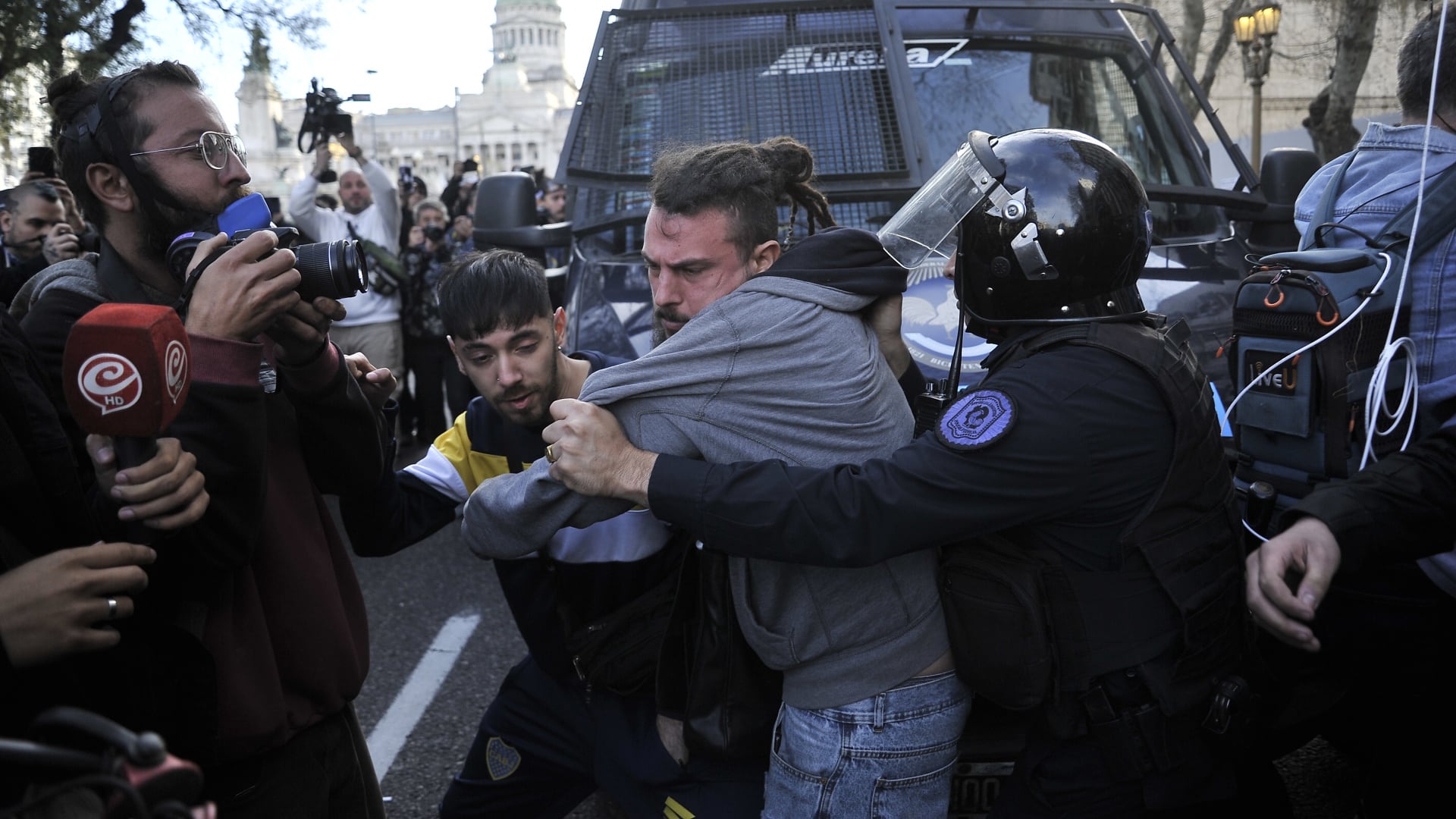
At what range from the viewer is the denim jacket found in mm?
2307

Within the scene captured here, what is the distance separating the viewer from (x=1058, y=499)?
1.85 m

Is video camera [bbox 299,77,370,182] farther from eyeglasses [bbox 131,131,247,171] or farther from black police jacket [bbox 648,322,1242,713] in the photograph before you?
black police jacket [bbox 648,322,1242,713]

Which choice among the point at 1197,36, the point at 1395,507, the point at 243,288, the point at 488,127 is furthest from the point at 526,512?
the point at 488,127

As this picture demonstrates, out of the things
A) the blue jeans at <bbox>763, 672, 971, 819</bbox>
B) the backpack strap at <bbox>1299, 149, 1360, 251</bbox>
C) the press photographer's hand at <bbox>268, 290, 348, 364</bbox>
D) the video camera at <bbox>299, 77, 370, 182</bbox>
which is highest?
the video camera at <bbox>299, 77, 370, 182</bbox>

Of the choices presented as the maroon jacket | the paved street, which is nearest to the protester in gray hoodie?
the maroon jacket

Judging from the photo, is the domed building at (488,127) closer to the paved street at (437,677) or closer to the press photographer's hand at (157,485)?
the paved street at (437,677)

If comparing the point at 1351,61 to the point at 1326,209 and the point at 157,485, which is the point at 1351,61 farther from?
the point at 157,485

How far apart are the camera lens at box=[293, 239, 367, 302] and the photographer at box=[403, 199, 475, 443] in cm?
633

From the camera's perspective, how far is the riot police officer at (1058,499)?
71.8 inches

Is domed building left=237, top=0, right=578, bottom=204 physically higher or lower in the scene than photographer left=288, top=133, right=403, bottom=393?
higher

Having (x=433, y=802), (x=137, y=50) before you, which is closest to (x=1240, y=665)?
(x=433, y=802)

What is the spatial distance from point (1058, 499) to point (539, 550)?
104cm

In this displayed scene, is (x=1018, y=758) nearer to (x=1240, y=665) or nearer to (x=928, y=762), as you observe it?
(x=928, y=762)

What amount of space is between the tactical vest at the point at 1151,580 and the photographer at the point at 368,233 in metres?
6.49
